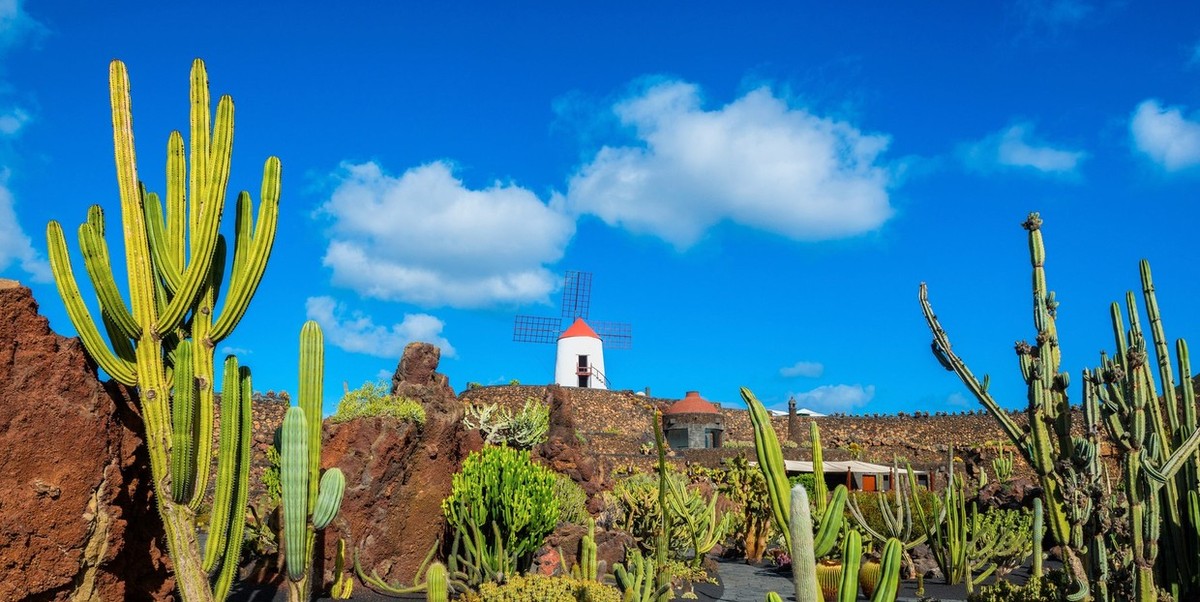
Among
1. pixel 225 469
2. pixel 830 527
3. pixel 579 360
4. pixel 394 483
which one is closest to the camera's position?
pixel 830 527

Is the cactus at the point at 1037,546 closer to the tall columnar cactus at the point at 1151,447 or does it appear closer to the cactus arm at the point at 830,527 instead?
the tall columnar cactus at the point at 1151,447

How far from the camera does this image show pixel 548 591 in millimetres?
6895

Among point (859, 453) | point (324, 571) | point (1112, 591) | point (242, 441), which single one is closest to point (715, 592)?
point (324, 571)

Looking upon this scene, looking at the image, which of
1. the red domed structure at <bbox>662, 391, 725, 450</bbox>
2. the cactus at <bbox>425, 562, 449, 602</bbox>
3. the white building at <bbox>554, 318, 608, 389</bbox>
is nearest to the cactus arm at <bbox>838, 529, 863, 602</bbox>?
the cactus at <bbox>425, 562, 449, 602</bbox>

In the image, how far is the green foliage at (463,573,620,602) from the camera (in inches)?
270

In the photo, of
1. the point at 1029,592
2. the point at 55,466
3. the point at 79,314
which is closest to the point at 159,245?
the point at 79,314

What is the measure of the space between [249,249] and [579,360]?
3784cm

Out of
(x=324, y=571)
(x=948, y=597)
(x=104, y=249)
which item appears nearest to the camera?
(x=104, y=249)

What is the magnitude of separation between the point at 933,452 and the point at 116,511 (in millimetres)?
33223

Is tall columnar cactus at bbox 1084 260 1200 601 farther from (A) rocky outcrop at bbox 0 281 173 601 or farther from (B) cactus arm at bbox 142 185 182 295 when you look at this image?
(A) rocky outcrop at bbox 0 281 173 601

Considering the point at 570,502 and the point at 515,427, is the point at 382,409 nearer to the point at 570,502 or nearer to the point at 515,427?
the point at 570,502

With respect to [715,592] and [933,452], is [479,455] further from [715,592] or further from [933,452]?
[933,452]

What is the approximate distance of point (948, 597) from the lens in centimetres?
984

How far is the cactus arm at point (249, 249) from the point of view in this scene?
5465 mm
